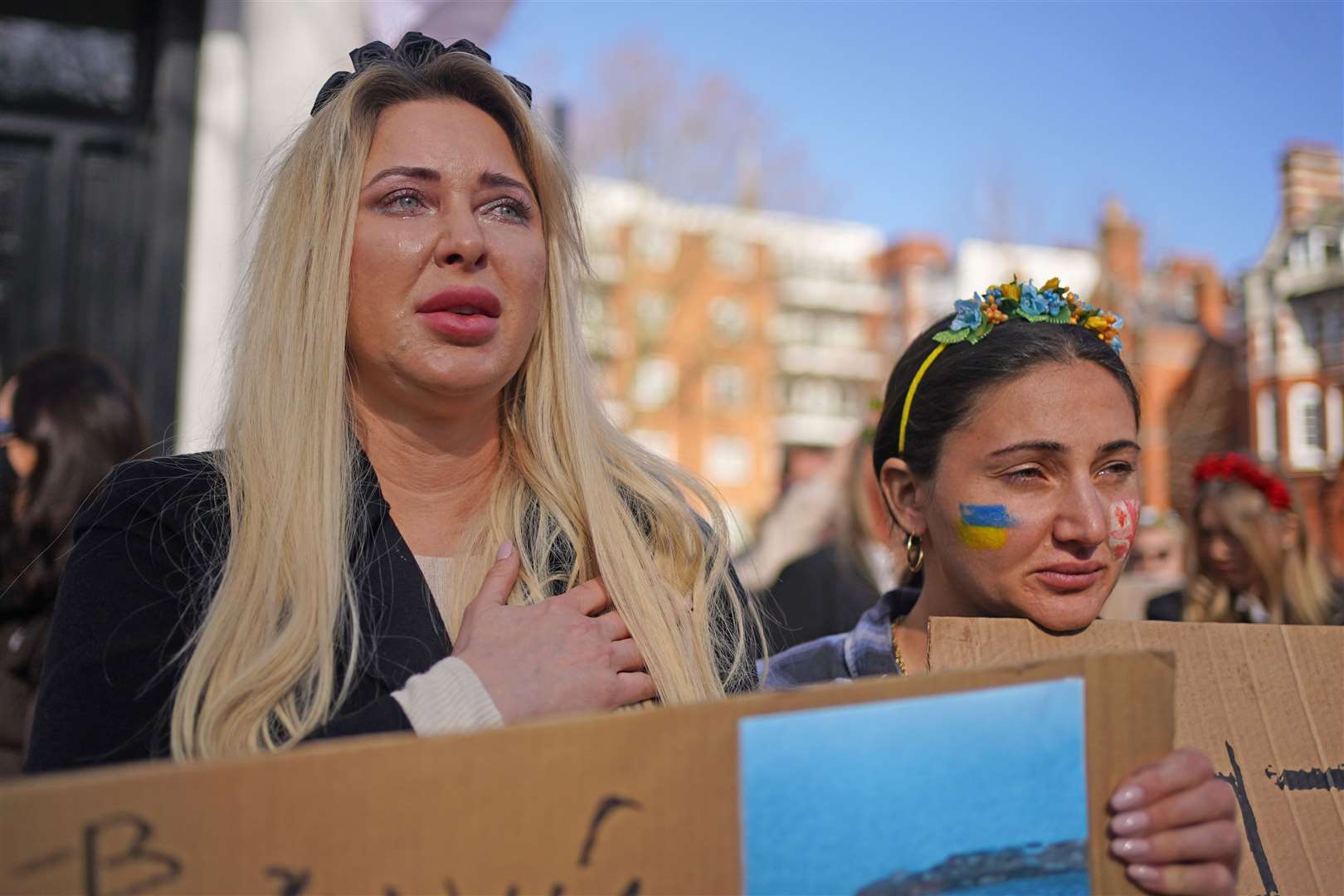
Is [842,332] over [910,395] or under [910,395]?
over

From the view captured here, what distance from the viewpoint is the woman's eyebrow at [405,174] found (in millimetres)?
1700

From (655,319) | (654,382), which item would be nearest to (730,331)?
(655,319)

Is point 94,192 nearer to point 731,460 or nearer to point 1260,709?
point 1260,709

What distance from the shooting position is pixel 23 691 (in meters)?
2.77

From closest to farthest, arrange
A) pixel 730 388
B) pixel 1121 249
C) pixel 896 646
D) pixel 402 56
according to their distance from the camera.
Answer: pixel 402 56
pixel 896 646
pixel 1121 249
pixel 730 388

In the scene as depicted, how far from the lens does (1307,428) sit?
6727mm

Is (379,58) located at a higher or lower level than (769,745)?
higher

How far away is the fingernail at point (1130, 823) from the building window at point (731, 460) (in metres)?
48.8

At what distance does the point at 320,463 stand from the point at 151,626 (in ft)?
1.03

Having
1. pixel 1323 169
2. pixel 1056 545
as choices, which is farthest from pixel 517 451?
pixel 1323 169

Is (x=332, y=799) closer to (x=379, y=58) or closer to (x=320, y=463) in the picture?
(x=320, y=463)

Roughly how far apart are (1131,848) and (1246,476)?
326 centimetres

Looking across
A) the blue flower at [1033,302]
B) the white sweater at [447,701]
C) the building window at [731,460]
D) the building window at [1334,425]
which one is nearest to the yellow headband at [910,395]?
the blue flower at [1033,302]

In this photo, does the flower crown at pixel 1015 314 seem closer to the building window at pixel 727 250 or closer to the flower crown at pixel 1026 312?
the flower crown at pixel 1026 312
